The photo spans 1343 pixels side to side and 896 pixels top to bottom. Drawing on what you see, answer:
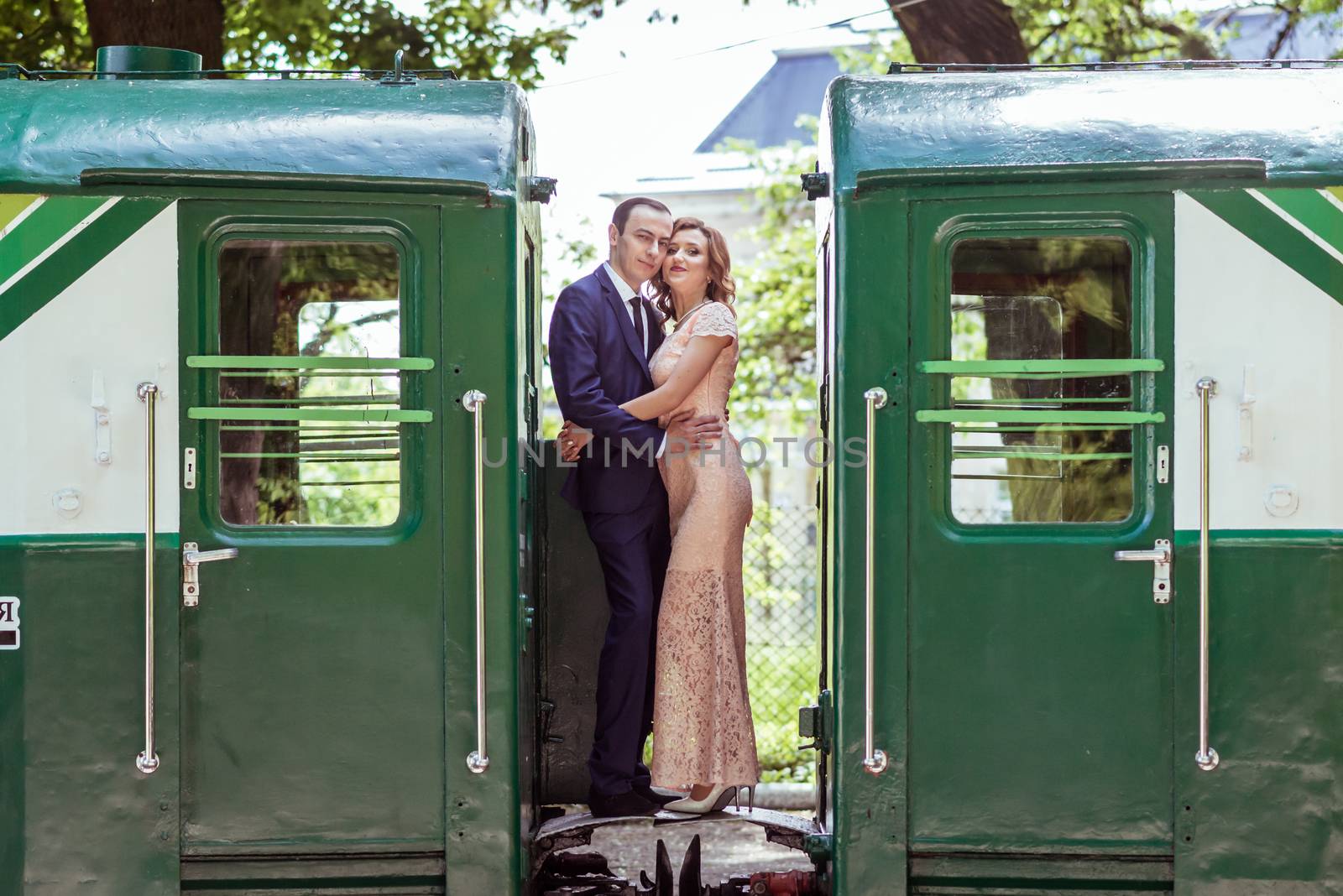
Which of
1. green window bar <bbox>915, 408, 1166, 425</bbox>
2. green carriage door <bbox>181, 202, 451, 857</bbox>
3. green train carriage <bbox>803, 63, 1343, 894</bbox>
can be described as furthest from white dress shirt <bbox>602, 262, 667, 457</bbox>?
green window bar <bbox>915, 408, 1166, 425</bbox>

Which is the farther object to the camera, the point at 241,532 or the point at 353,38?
the point at 353,38

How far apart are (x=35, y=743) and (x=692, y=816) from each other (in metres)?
1.95

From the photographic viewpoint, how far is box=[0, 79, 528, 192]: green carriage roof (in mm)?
3885

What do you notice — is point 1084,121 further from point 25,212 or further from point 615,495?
point 25,212

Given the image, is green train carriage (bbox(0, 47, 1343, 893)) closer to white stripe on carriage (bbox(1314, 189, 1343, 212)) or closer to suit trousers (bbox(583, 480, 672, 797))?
white stripe on carriage (bbox(1314, 189, 1343, 212))

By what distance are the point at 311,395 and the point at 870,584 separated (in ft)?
5.50

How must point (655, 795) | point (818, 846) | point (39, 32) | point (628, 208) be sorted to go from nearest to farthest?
point (818, 846), point (655, 795), point (628, 208), point (39, 32)

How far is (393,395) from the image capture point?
3961mm

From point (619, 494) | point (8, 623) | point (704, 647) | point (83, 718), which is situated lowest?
point (83, 718)

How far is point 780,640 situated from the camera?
959 cm

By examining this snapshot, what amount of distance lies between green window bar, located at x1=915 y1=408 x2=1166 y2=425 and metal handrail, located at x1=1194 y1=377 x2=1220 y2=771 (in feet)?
0.39

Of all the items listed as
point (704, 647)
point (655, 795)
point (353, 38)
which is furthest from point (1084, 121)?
point (353, 38)

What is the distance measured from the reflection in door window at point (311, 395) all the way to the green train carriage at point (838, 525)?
0.06 ft

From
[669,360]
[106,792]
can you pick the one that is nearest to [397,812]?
[106,792]
